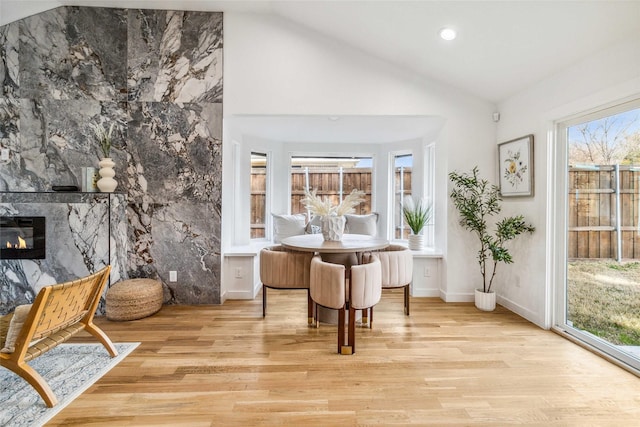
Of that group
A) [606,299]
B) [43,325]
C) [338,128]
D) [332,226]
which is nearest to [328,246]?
[332,226]

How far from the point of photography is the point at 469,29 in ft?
8.68

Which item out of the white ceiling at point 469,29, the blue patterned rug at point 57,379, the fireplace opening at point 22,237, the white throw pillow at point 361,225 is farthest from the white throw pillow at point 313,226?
the fireplace opening at point 22,237

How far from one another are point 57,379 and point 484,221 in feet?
13.4

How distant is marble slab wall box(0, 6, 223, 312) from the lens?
324 centimetres

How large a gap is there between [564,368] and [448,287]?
4.72ft

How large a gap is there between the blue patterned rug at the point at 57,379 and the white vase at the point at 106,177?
5.07 feet

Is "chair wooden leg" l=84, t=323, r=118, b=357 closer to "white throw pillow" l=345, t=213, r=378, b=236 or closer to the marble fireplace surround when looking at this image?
the marble fireplace surround

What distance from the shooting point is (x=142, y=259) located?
3.38 meters

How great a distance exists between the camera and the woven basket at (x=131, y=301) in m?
2.96

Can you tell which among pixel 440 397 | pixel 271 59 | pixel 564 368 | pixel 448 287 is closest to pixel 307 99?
pixel 271 59

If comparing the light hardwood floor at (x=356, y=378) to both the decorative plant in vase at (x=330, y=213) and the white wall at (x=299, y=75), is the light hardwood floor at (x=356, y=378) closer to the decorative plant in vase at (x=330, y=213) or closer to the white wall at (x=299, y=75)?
the decorative plant in vase at (x=330, y=213)

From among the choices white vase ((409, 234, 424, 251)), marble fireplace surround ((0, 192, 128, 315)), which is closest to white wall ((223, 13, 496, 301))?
white vase ((409, 234, 424, 251))

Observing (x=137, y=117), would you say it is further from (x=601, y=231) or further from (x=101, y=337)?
(x=601, y=231)

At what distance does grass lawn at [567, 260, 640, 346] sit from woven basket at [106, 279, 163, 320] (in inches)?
163
